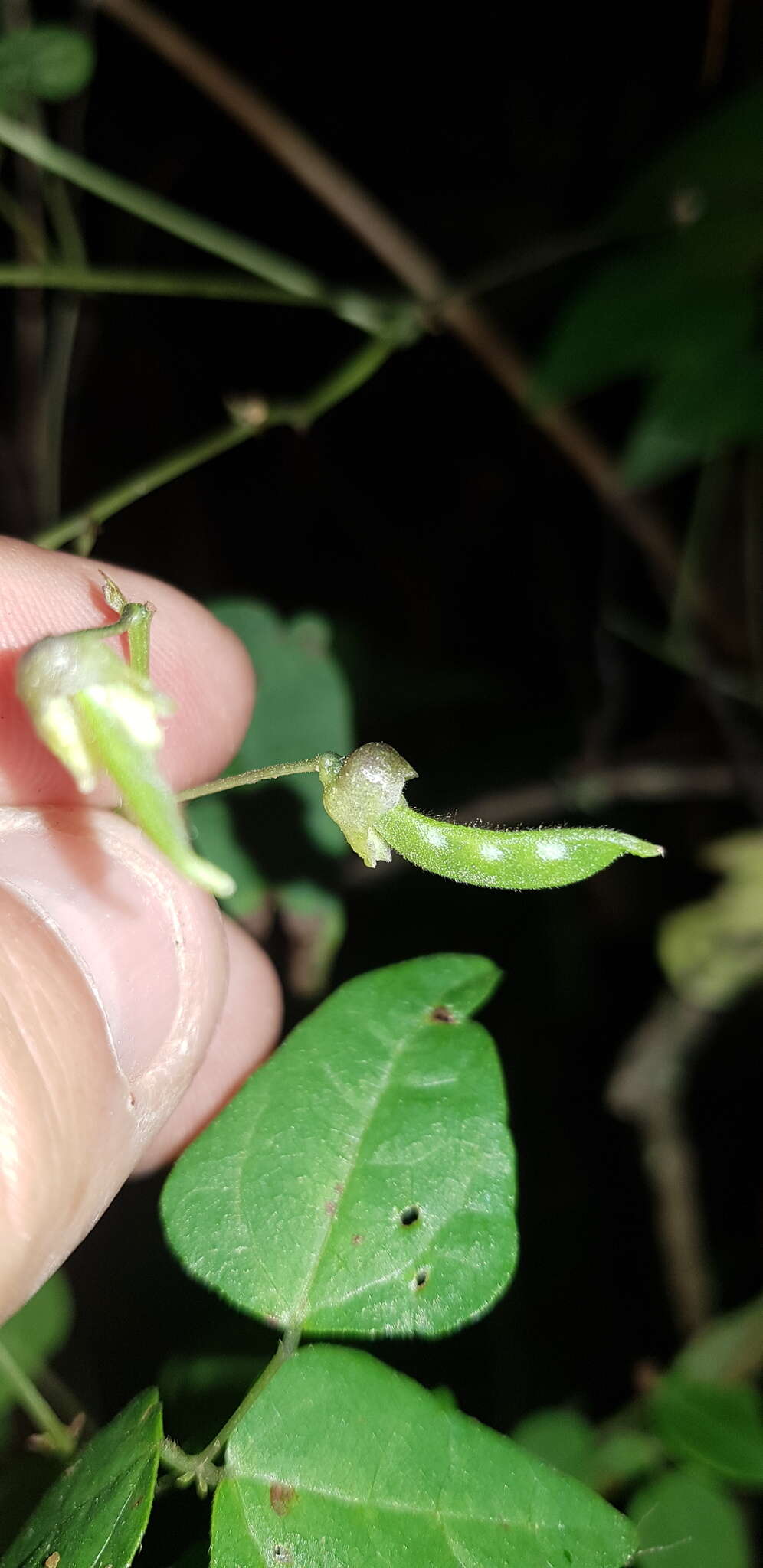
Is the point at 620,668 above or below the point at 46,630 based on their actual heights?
below

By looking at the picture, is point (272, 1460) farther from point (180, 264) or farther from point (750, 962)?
point (180, 264)

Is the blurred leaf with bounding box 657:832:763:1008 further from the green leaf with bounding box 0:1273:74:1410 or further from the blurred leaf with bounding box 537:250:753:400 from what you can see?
the green leaf with bounding box 0:1273:74:1410

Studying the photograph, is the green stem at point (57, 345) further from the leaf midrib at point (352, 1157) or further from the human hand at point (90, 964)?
the leaf midrib at point (352, 1157)

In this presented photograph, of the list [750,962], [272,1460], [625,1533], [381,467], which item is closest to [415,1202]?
[272,1460]

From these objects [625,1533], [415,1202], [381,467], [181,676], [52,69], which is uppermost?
[52,69]

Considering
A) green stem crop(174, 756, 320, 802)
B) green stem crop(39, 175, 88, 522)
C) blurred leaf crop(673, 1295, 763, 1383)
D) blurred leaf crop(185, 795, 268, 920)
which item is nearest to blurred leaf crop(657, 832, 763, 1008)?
blurred leaf crop(673, 1295, 763, 1383)
